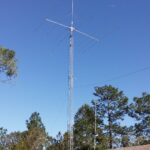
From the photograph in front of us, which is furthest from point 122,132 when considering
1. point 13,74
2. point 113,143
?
point 13,74

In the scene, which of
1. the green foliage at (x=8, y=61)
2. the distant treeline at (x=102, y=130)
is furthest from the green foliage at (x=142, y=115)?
the green foliage at (x=8, y=61)

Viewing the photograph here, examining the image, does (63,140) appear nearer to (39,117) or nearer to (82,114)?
(82,114)

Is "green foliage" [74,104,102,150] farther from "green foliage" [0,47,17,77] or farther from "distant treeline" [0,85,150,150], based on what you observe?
"green foliage" [0,47,17,77]

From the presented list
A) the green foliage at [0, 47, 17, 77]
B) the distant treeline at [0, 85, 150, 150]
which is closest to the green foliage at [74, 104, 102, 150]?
the distant treeline at [0, 85, 150, 150]

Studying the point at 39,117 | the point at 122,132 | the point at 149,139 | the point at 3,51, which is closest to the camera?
the point at 3,51

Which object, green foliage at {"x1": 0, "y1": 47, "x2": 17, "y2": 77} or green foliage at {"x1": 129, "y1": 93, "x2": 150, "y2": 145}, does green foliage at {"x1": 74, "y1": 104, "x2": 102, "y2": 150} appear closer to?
green foliage at {"x1": 129, "y1": 93, "x2": 150, "y2": 145}

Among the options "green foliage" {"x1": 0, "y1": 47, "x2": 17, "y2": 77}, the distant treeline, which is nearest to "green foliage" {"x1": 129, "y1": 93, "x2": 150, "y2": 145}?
the distant treeline

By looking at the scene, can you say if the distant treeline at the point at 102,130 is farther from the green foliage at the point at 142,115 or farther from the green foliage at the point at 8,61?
the green foliage at the point at 8,61

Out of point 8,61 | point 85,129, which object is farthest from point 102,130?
point 8,61

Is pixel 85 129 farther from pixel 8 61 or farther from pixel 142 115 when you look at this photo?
pixel 8 61

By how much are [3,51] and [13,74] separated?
217 cm

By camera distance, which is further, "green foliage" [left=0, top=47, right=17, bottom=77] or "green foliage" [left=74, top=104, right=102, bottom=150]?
"green foliage" [left=74, top=104, right=102, bottom=150]

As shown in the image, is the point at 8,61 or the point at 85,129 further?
the point at 85,129

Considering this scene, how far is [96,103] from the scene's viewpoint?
255 ft
